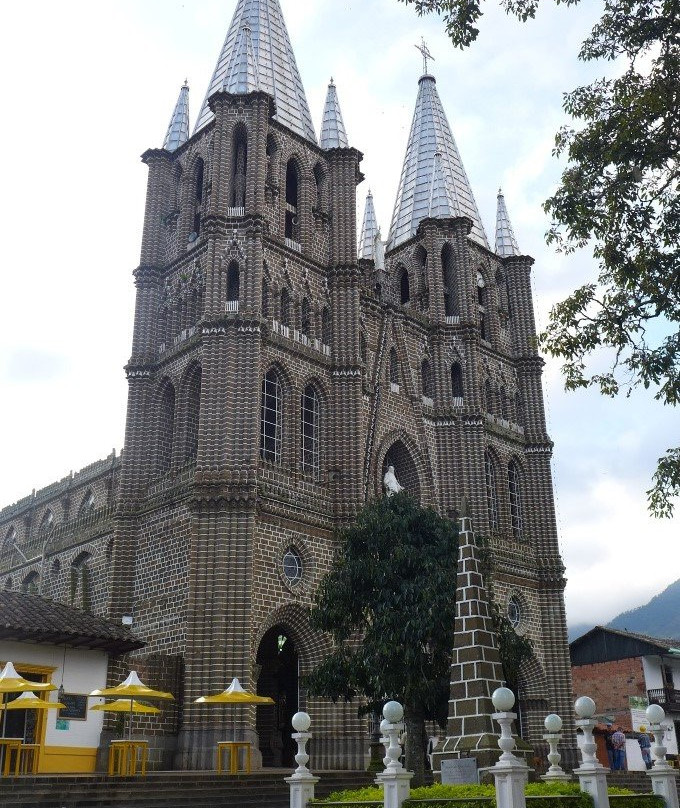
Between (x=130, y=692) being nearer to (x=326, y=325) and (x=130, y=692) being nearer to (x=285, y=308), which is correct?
(x=285, y=308)

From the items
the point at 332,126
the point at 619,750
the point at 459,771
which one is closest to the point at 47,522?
the point at 332,126

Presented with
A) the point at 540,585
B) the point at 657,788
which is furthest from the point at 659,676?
the point at 657,788

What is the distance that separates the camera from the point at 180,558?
28406 millimetres

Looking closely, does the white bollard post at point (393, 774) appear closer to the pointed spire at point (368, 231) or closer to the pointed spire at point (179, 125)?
the pointed spire at point (179, 125)

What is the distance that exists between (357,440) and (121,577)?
30.4 ft

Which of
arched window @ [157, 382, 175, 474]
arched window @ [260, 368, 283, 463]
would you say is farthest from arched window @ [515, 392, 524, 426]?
arched window @ [157, 382, 175, 474]

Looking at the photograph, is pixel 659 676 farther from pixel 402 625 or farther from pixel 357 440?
pixel 402 625

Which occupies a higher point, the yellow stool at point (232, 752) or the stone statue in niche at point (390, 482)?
the stone statue in niche at point (390, 482)

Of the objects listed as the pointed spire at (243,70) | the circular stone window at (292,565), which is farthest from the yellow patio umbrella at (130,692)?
the pointed spire at (243,70)

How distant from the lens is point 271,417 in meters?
31.3

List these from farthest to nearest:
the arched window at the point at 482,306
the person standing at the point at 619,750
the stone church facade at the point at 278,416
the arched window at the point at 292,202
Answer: the arched window at the point at 482,306 < the arched window at the point at 292,202 < the person standing at the point at 619,750 < the stone church facade at the point at 278,416

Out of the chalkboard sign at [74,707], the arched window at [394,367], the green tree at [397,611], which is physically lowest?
the chalkboard sign at [74,707]

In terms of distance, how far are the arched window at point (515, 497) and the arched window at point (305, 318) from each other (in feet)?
42.8

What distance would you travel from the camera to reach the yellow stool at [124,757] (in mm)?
22094
